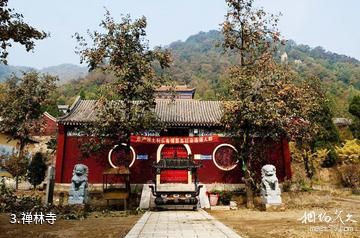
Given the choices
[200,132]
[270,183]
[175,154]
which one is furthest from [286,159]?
[175,154]

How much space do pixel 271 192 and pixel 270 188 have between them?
A: 0.72 feet

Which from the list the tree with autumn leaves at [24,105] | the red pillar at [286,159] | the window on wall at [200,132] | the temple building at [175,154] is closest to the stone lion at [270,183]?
the temple building at [175,154]

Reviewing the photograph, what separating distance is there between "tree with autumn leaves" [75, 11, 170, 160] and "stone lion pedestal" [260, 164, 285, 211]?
18.4 ft

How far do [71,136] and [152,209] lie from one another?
26.9ft

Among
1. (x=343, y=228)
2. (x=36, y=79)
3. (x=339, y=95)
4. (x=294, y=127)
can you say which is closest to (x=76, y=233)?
(x=343, y=228)

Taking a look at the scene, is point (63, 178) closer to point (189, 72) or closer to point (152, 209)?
point (152, 209)

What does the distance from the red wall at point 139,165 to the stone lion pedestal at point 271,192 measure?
5.55m

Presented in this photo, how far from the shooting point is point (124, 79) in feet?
50.4

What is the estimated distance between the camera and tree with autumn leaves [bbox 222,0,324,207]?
15.6 meters

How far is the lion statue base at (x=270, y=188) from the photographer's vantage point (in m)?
14.8

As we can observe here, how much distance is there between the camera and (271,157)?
2127 centimetres

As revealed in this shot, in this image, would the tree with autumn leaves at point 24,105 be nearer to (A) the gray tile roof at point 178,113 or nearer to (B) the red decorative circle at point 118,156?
(A) the gray tile roof at point 178,113

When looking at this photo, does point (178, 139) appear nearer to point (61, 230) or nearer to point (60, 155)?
point (60, 155)

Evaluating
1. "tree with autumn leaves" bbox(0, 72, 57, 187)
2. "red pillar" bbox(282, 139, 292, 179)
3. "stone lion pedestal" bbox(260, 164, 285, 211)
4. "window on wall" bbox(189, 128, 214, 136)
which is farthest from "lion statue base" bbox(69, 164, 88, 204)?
"tree with autumn leaves" bbox(0, 72, 57, 187)
